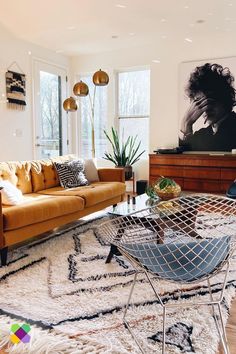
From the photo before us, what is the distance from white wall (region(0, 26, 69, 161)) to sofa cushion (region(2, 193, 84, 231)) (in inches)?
85.6

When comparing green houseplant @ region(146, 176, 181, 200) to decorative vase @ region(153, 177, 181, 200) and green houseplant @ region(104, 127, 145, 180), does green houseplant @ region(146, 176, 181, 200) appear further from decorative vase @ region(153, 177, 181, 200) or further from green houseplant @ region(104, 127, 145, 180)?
green houseplant @ region(104, 127, 145, 180)

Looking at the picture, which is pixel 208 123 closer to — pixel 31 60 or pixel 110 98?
pixel 110 98

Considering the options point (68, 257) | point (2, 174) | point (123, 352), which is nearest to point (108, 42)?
point (2, 174)

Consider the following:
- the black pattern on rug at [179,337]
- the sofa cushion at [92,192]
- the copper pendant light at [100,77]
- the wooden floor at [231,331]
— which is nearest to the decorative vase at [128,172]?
the sofa cushion at [92,192]

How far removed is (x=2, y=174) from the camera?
334 centimetres

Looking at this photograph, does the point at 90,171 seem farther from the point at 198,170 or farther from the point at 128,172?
the point at 198,170

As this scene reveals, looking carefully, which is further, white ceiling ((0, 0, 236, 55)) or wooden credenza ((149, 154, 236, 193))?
wooden credenza ((149, 154, 236, 193))

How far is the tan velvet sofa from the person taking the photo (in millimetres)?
2613

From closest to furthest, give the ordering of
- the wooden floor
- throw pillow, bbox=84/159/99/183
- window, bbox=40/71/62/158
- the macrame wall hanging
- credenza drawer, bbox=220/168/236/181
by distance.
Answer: the wooden floor < throw pillow, bbox=84/159/99/183 < credenza drawer, bbox=220/168/236/181 < the macrame wall hanging < window, bbox=40/71/62/158

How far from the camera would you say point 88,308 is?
1.92m

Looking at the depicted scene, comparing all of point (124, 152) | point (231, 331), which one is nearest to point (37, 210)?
point (231, 331)

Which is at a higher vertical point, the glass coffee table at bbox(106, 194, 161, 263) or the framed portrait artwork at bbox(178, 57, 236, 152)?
the framed portrait artwork at bbox(178, 57, 236, 152)

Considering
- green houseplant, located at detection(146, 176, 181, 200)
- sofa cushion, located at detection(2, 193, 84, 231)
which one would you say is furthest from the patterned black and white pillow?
green houseplant, located at detection(146, 176, 181, 200)

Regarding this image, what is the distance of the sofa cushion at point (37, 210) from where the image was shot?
8.46 ft
